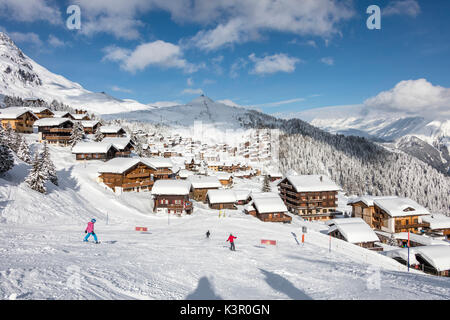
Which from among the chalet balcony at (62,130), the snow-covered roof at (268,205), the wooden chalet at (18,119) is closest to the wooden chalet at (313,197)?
the snow-covered roof at (268,205)

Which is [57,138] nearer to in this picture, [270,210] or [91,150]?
[91,150]

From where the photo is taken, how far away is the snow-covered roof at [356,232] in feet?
132

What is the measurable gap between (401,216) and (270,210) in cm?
2848

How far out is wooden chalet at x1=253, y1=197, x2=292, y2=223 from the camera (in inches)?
2025

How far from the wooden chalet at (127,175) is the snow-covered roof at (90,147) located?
34.1 feet

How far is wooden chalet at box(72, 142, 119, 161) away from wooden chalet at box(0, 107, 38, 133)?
2218 centimetres

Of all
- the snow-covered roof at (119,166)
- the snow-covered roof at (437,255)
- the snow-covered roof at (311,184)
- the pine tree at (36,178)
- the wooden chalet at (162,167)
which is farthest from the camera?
the snow-covered roof at (311,184)

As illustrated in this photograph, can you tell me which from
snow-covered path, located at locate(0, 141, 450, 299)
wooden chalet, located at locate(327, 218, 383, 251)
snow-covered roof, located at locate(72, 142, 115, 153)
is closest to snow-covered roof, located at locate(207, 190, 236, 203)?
wooden chalet, located at locate(327, 218, 383, 251)

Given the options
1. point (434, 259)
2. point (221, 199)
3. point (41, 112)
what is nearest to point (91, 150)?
point (221, 199)

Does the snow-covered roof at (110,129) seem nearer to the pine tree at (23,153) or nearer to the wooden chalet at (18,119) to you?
the wooden chalet at (18,119)

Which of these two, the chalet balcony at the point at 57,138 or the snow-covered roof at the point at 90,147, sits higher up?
the chalet balcony at the point at 57,138

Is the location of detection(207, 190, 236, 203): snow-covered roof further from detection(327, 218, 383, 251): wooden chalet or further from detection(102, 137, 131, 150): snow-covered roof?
detection(102, 137, 131, 150): snow-covered roof

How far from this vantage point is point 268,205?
2042 inches
